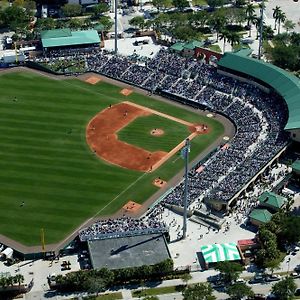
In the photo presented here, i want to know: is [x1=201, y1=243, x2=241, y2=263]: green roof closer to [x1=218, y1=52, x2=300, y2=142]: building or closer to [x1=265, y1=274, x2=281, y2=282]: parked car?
[x1=265, y1=274, x2=281, y2=282]: parked car

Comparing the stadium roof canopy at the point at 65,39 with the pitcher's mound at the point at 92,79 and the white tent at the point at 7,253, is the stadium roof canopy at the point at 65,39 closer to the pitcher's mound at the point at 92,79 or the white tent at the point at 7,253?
the pitcher's mound at the point at 92,79

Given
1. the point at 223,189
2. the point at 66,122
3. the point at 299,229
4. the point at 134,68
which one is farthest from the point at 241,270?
the point at 134,68

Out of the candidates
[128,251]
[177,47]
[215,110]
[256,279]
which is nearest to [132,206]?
[128,251]

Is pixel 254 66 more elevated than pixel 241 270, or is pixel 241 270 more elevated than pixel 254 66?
pixel 254 66

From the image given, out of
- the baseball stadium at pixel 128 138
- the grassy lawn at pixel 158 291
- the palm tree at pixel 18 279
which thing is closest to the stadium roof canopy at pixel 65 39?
the baseball stadium at pixel 128 138

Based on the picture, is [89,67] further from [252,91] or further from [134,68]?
[252,91]

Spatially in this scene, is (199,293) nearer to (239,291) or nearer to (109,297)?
(239,291)

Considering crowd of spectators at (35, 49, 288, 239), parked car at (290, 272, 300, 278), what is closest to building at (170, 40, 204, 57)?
crowd of spectators at (35, 49, 288, 239)
